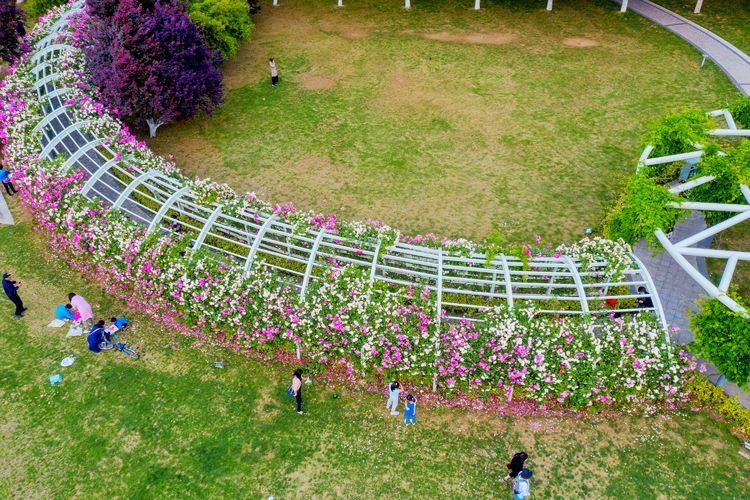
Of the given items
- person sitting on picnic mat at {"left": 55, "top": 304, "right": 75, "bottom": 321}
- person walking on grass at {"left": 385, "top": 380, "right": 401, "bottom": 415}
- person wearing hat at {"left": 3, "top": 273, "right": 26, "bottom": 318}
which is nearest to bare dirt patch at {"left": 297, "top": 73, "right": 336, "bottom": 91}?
person sitting on picnic mat at {"left": 55, "top": 304, "right": 75, "bottom": 321}

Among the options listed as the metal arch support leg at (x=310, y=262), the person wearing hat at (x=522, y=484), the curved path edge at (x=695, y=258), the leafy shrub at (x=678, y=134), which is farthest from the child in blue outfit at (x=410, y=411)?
the leafy shrub at (x=678, y=134)

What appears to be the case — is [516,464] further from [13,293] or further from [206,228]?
[13,293]

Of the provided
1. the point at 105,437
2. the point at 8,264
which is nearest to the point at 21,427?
the point at 105,437

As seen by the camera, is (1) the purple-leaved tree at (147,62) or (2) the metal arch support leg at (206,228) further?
(1) the purple-leaved tree at (147,62)

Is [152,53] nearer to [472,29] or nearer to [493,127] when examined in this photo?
[493,127]

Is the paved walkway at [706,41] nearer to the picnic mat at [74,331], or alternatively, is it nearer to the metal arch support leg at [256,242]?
the metal arch support leg at [256,242]

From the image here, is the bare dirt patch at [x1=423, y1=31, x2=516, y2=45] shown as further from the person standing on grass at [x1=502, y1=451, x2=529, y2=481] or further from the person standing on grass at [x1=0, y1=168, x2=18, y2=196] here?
the person standing on grass at [x1=502, y1=451, x2=529, y2=481]

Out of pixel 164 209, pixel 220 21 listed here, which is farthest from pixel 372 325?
pixel 220 21
